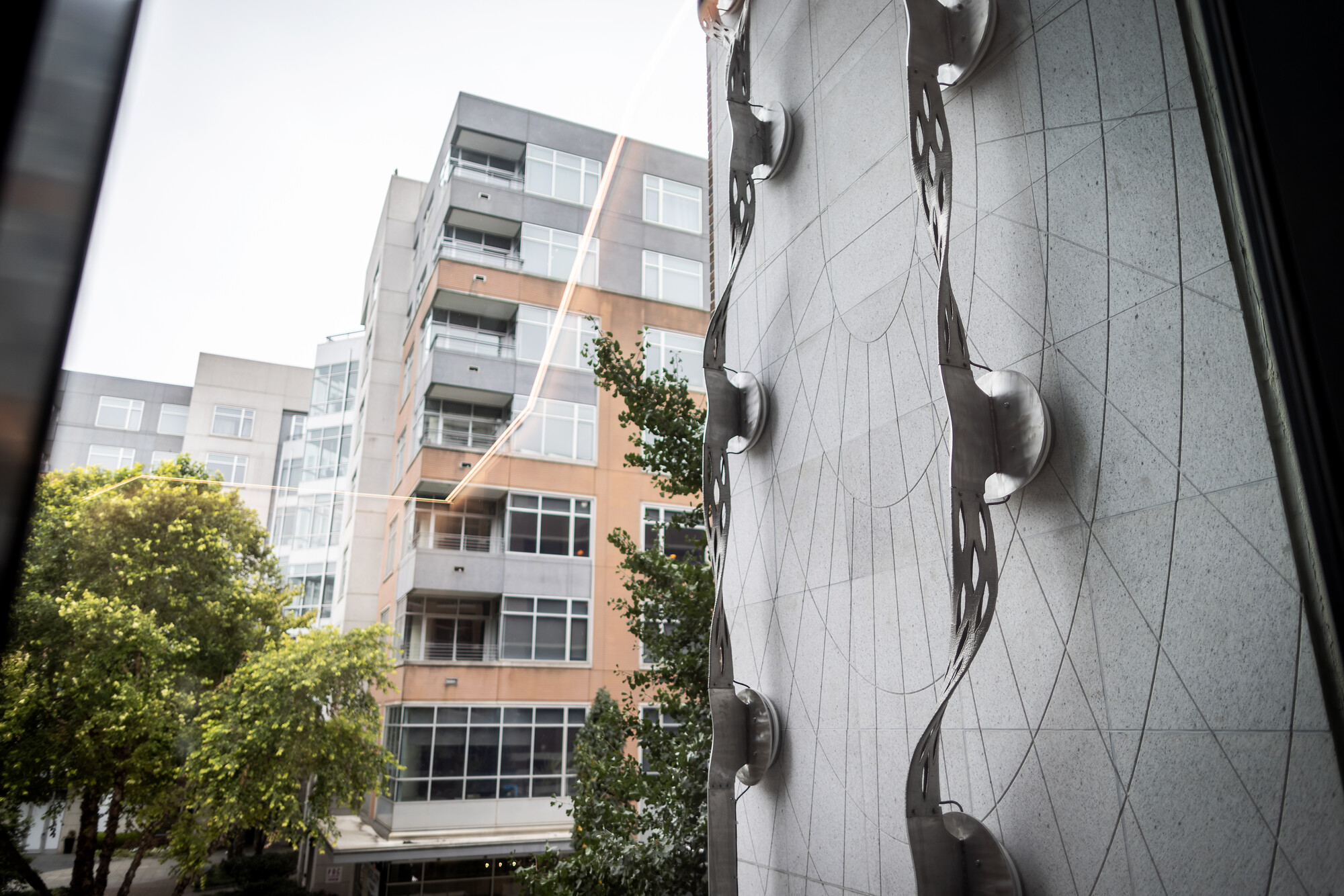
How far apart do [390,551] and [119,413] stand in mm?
4941

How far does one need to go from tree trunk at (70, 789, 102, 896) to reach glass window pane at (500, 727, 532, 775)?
4131 mm

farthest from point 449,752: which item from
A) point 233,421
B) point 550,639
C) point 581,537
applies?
point 233,421

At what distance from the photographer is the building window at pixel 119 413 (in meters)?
5.76

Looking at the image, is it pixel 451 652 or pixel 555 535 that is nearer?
pixel 451 652

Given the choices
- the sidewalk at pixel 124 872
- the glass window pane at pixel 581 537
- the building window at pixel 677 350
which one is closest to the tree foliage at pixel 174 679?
the sidewalk at pixel 124 872

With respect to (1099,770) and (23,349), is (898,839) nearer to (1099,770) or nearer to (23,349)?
(1099,770)

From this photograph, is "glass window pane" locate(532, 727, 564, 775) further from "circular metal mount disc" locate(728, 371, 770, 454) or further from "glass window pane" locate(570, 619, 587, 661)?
"circular metal mount disc" locate(728, 371, 770, 454)

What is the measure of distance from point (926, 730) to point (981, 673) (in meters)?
0.17

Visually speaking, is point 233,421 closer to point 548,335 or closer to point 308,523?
point 308,523

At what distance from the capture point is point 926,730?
4.59 ft

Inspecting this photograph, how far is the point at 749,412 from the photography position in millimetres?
2492

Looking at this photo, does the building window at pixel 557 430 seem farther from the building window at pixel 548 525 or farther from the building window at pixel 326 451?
the building window at pixel 326 451

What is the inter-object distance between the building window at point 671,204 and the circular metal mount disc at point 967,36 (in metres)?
11.3

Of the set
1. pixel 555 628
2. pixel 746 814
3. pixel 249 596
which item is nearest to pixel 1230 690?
pixel 746 814
